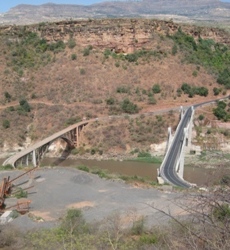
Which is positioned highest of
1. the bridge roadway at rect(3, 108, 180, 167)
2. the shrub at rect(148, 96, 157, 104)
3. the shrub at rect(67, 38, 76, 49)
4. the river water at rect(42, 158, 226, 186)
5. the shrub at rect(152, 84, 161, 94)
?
the shrub at rect(67, 38, 76, 49)

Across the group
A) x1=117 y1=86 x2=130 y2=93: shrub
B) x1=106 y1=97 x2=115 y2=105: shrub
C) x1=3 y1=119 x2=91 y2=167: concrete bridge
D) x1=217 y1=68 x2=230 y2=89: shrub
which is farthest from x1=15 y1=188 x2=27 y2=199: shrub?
x1=217 y1=68 x2=230 y2=89: shrub

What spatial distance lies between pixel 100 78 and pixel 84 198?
140 feet

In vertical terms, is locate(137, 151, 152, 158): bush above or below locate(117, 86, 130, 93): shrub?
below

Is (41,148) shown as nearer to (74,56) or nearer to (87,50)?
(74,56)

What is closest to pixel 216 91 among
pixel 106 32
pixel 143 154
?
pixel 106 32

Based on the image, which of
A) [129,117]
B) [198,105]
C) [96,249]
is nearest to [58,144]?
[129,117]

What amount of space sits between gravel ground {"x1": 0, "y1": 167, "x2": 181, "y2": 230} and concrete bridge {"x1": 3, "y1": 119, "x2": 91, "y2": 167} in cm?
689

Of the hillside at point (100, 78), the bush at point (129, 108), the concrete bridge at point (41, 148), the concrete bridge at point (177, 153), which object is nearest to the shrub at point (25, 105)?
the hillside at point (100, 78)

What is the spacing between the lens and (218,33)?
90.9m

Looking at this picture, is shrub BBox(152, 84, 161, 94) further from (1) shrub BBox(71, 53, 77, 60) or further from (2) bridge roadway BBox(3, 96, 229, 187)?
(1) shrub BBox(71, 53, 77, 60)

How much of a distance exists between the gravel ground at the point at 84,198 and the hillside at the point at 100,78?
25.1 metres

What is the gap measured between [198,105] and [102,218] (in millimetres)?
43207

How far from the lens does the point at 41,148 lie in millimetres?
44875

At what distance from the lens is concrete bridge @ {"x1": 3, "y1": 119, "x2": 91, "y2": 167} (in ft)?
129
